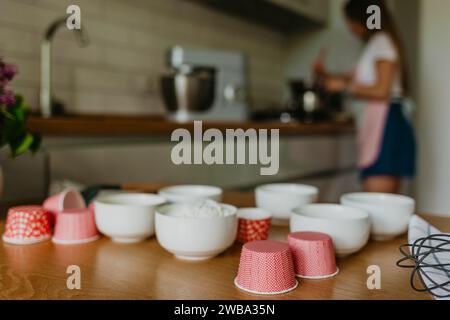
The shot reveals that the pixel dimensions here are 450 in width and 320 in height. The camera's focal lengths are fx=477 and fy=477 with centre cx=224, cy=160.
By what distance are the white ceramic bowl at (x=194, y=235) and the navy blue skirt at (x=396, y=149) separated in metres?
2.01

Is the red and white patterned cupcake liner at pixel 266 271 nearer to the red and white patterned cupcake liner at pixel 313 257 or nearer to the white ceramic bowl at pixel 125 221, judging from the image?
the red and white patterned cupcake liner at pixel 313 257

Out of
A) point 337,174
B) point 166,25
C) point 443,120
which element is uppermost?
point 166,25

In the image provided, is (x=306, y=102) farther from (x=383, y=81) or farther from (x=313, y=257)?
(x=313, y=257)

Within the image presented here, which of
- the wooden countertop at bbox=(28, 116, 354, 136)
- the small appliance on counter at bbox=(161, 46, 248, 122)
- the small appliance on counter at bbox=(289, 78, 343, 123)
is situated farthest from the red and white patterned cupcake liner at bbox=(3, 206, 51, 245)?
the small appliance on counter at bbox=(289, 78, 343, 123)

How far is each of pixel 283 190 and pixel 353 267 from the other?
366 mm

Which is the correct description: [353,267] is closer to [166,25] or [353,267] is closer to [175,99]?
[175,99]

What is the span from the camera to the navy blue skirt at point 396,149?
249 cm

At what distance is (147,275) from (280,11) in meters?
2.71

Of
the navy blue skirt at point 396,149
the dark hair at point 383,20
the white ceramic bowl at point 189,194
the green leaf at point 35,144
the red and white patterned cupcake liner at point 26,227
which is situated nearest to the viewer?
the red and white patterned cupcake liner at point 26,227

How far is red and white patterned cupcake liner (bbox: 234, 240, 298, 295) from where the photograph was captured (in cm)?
55

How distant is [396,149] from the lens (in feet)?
8.23

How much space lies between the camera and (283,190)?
1.01 metres

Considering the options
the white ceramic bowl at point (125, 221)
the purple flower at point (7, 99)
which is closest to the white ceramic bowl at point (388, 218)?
the white ceramic bowl at point (125, 221)
